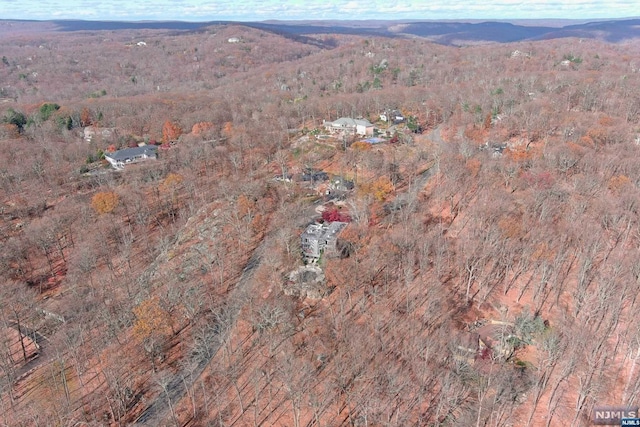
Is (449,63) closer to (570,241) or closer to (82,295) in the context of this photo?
(570,241)

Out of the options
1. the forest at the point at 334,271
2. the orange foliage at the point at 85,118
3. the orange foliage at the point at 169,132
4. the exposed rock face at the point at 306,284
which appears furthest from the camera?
the orange foliage at the point at 85,118

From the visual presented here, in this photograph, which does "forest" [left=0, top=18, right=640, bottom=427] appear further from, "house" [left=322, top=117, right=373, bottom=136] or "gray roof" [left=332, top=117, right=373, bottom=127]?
"gray roof" [left=332, top=117, right=373, bottom=127]

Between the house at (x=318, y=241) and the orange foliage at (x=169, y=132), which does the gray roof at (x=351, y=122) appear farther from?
the house at (x=318, y=241)

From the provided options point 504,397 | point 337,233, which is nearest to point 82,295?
point 337,233

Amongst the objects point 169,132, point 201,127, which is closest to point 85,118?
point 169,132

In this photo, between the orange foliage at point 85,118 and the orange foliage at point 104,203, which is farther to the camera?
the orange foliage at point 85,118

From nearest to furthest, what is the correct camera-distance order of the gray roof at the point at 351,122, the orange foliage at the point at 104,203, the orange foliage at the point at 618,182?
the orange foliage at the point at 618,182, the orange foliage at the point at 104,203, the gray roof at the point at 351,122

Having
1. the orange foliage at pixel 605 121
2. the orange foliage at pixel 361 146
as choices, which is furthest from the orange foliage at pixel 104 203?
the orange foliage at pixel 605 121
